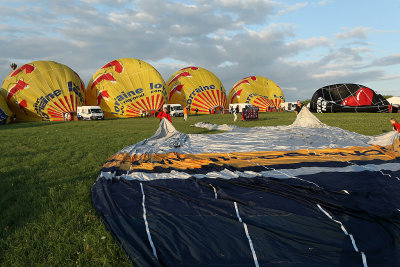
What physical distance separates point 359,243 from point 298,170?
2.06 meters

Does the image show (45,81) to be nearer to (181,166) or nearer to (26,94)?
(26,94)

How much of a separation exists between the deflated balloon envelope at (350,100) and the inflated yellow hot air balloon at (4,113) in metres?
29.4

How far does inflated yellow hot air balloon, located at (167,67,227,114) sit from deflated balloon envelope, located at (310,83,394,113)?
12.0 metres

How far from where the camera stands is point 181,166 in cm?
506

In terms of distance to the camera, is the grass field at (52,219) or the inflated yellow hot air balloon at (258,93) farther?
the inflated yellow hot air balloon at (258,93)

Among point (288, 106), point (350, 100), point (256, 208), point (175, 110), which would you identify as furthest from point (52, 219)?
point (288, 106)

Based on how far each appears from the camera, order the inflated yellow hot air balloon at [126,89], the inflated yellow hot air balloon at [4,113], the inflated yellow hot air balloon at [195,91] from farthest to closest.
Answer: the inflated yellow hot air balloon at [195,91] < the inflated yellow hot air balloon at [126,89] < the inflated yellow hot air balloon at [4,113]

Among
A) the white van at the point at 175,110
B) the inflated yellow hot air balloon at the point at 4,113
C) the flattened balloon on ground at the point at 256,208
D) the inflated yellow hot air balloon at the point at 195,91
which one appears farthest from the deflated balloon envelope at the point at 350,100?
the inflated yellow hot air balloon at the point at 4,113

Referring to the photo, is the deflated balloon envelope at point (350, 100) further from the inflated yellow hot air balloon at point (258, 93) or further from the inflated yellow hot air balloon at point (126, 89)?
the inflated yellow hot air balloon at point (126, 89)

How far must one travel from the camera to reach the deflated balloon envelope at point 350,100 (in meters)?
25.1

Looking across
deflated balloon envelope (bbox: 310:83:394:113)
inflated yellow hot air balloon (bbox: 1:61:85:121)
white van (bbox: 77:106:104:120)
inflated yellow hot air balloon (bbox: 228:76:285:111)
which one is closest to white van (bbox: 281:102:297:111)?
inflated yellow hot air balloon (bbox: 228:76:285:111)

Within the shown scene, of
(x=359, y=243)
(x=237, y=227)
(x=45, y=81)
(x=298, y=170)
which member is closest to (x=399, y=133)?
(x=298, y=170)

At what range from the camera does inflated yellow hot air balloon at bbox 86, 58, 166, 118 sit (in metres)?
25.8

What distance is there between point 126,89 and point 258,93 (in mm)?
20334
